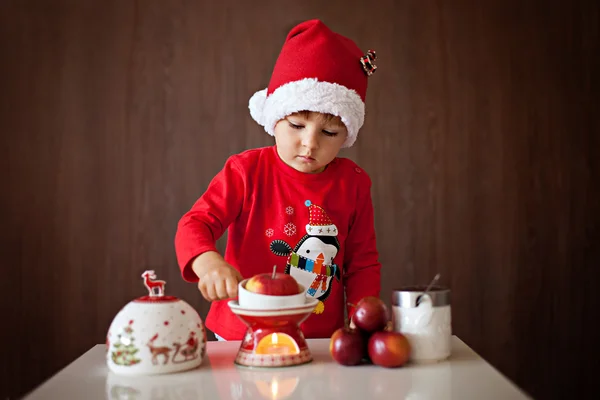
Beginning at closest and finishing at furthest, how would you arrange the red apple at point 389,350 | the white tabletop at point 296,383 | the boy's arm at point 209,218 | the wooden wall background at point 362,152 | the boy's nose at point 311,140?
the white tabletop at point 296,383 < the red apple at point 389,350 < the boy's arm at point 209,218 < the boy's nose at point 311,140 < the wooden wall background at point 362,152

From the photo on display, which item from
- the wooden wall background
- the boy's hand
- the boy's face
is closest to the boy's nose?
the boy's face

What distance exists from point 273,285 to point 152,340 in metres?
0.18

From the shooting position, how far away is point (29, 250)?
2227 mm

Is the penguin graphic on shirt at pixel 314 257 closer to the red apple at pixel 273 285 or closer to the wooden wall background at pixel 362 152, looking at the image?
the red apple at pixel 273 285

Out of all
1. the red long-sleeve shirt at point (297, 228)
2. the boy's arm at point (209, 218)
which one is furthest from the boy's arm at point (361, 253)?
the boy's arm at point (209, 218)

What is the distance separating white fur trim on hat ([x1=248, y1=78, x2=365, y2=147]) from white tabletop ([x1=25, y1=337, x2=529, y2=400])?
54 centimetres

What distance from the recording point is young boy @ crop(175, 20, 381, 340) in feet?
4.14

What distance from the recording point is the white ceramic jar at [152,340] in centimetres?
82

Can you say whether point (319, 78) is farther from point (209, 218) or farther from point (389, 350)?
point (389, 350)

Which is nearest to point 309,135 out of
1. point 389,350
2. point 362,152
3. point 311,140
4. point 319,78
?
point 311,140

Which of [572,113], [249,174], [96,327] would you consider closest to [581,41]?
[572,113]

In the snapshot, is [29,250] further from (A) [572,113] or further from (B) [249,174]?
(A) [572,113]

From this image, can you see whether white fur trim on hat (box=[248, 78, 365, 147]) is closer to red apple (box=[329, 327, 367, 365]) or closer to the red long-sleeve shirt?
the red long-sleeve shirt

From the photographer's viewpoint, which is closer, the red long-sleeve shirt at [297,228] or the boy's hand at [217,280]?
the boy's hand at [217,280]
